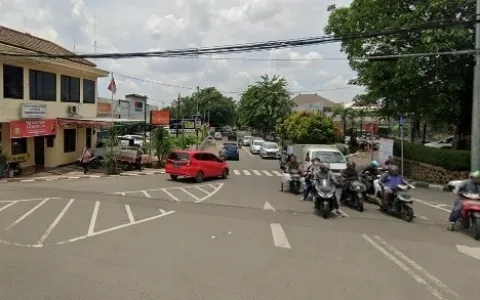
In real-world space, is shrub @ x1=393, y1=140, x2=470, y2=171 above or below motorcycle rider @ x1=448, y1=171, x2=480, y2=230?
above

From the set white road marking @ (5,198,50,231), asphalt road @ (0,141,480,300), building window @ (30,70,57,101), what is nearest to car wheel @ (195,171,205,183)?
asphalt road @ (0,141,480,300)

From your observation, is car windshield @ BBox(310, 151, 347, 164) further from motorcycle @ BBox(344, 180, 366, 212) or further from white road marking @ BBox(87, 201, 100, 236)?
white road marking @ BBox(87, 201, 100, 236)

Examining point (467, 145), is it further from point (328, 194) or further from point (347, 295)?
point (347, 295)

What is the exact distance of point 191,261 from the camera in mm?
7879

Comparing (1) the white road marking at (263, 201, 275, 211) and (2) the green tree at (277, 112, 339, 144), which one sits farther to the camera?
(2) the green tree at (277, 112, 339, 144)

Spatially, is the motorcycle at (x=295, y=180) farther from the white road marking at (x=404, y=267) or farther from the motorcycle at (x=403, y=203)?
the white road marking at (x=404, y=267)

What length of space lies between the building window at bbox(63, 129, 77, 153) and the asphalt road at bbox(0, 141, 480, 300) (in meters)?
13.9

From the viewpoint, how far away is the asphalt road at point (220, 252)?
21.3 feet

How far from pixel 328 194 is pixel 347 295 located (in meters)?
6.67

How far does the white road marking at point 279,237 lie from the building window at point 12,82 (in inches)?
684

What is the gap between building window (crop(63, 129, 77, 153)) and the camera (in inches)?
1133

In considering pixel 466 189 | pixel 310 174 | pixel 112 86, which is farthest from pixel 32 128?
pixel 466 189

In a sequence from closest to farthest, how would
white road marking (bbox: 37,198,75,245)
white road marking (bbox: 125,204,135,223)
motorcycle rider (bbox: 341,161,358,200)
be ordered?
white road marking (bbox: 37,198,75,245) < white road marking (bbox: 125,204,135,223) < motorcycle rider (bbox: 341,161,358,200)

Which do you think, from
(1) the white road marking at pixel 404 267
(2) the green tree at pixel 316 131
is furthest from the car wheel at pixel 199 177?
(2) the green tree at pixel 316 131
